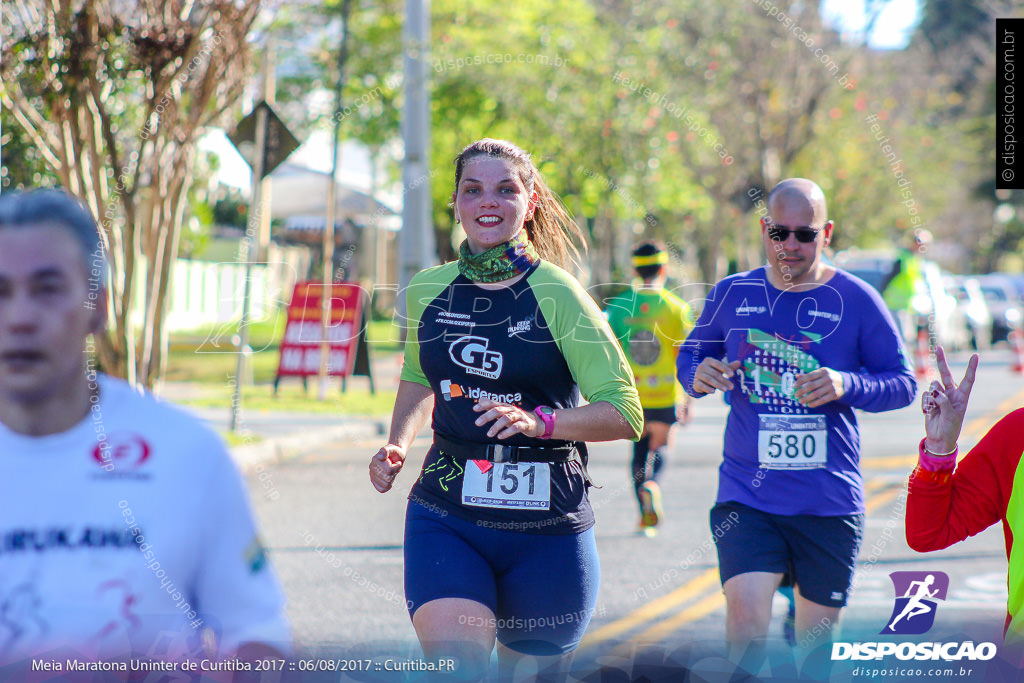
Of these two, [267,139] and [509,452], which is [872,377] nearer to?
[509,452]

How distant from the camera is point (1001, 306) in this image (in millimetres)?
30078

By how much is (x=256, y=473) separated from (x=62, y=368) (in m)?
8.91

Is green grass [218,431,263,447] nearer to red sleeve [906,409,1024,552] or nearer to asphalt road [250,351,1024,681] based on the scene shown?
asphalt road [250,351,1024,681]

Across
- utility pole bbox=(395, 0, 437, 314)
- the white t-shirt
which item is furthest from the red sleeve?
utility pole bbox=(395, 0, 437, 314)

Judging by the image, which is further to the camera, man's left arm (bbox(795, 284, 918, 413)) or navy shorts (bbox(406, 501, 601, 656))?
man's left arm (bbox(795, 284, 918, 413))

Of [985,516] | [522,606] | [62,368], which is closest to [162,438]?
[62,368]

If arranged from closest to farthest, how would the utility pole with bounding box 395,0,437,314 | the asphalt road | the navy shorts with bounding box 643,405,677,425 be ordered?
1. the asphalt road
2. the navy shorts with bounding box 643,405,677,425
3. the utility pole with bounding box 395,0,437,314

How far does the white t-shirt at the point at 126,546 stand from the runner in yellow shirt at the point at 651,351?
19.4 ft

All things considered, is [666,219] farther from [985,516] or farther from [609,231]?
[985,516]

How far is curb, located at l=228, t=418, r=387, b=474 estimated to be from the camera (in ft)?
36.0

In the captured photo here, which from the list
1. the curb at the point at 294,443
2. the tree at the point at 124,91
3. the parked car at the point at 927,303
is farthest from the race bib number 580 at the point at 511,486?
the parked car at the point at 927,303

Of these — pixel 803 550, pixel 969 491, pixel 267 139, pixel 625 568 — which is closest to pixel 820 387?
pixel 803 550

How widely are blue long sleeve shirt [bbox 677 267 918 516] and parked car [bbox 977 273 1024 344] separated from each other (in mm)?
26848

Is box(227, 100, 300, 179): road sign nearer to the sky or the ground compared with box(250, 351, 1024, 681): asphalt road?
nearer to the sky
